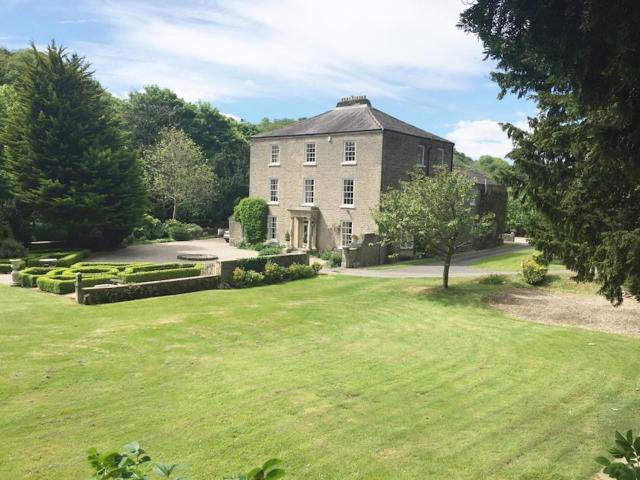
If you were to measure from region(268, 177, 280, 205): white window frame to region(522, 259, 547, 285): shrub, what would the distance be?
20027mm

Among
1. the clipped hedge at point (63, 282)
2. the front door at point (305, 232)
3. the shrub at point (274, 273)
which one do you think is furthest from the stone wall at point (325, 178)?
the clipped hedge at point (63, 282)

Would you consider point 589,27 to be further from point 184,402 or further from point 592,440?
point 184,402

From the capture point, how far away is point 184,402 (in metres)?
9.50

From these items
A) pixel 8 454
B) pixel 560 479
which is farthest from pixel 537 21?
pixel 8 454

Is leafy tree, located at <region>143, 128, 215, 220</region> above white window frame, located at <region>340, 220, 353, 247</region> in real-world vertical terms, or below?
above

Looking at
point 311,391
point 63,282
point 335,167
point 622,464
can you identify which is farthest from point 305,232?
point 622,464

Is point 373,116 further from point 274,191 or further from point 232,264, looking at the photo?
point 232,264

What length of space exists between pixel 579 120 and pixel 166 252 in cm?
3085

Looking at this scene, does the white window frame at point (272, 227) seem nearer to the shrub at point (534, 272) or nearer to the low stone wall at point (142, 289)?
the low stone wall at point (142, 289)

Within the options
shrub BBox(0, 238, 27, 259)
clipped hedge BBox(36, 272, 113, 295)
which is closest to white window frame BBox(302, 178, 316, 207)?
clipped hedge BBox(36, 272, 113, 295)

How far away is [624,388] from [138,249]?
3296 cm

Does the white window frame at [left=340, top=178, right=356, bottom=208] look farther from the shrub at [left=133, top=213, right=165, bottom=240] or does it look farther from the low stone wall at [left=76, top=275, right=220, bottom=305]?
the shrub at [left=133, top=213, right=165, bottom=240]

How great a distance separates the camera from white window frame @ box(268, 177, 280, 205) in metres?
39.4

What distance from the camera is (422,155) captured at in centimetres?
3716
